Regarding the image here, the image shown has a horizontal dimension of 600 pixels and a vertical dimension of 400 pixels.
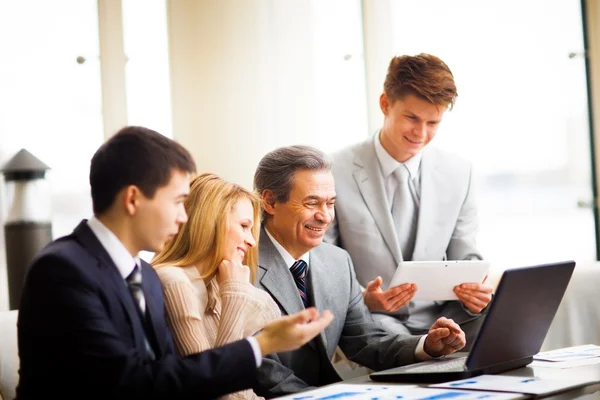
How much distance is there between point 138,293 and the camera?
6.31ft

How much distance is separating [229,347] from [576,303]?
234cm

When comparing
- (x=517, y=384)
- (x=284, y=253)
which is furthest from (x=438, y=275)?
(x=517, y=384)

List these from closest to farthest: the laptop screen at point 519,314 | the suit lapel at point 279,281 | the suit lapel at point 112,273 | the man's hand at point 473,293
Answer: the suit lapel at point 112,273
the laptop screen at point 519,314
the suit lapel at point 279,281
the man's hand at point 473,293

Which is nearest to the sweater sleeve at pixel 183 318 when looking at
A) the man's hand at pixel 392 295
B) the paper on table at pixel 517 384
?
the paper on table at pixel 517 384

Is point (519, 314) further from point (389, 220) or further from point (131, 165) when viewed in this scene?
point (389, 220)

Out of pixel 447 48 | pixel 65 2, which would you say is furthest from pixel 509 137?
pixel 65 2

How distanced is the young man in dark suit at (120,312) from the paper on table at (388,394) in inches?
9.2

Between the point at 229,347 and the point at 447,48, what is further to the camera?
the point at 447,48

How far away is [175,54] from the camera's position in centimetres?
458

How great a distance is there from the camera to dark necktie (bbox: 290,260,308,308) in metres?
2.93

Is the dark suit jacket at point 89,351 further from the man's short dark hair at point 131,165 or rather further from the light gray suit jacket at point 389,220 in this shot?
the light gray suit jacket at point 389,220

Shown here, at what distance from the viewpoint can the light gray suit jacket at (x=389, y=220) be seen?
12.2ft

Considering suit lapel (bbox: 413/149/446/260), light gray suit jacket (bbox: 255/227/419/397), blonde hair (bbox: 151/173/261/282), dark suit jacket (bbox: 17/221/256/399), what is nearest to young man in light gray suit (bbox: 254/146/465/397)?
light gray suit jacket (bbox: 255/227/419/397)

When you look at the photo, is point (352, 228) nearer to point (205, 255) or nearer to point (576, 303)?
point (576, 303)
